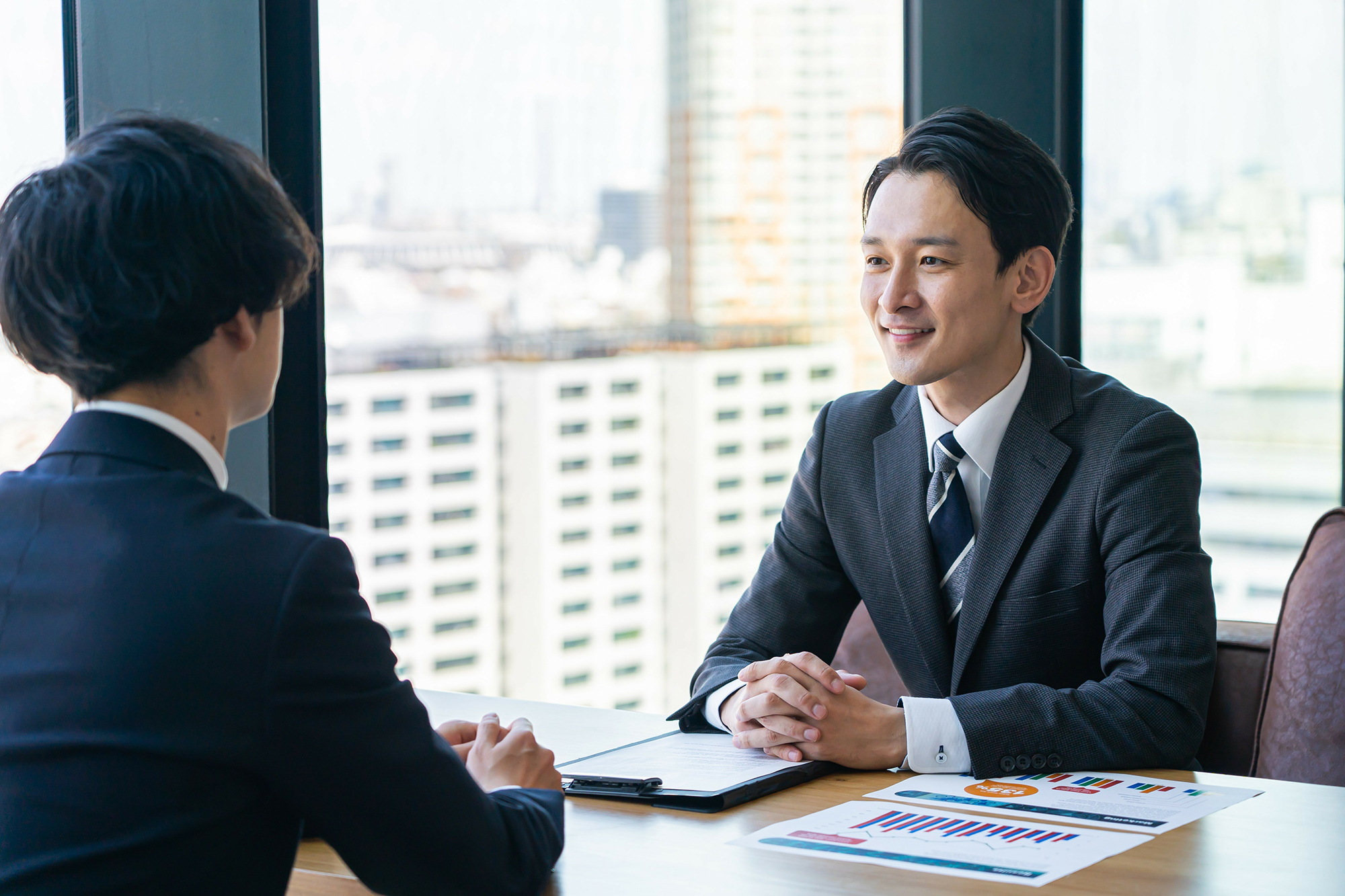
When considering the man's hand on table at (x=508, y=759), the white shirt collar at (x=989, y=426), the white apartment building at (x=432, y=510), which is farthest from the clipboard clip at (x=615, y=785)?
the white apartment building at (x=432, y=510)

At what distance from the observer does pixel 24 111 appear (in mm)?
1810

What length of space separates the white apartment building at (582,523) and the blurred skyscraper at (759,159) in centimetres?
363

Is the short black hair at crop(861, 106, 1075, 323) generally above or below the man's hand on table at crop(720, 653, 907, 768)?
above

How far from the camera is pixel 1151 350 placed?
9.77 ft

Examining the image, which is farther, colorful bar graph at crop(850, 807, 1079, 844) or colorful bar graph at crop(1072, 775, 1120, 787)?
colorful bar graph at crop(1072, 775, 1120, 787)

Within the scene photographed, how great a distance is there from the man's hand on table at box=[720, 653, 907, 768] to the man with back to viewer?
19.8 inches

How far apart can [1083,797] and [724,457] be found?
1701 inches

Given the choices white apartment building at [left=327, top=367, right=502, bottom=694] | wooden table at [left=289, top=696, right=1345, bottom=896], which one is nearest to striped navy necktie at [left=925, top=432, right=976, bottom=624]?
wooden table at [left=289, top=696, right=1345, bottom=896]

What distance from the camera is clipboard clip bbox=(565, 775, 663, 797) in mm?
1259

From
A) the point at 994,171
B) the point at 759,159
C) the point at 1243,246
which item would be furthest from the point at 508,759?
the point at 759,159

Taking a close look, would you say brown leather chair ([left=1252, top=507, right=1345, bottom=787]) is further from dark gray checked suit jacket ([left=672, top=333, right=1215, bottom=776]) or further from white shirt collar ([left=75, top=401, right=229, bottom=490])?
white shirt collar ([left=75, top=401, right=229, bottom=490])

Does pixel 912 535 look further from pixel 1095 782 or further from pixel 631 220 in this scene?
pixel 631 220

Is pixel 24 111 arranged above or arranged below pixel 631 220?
below

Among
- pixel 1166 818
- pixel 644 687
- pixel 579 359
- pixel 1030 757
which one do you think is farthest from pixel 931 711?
pixel 644 687
